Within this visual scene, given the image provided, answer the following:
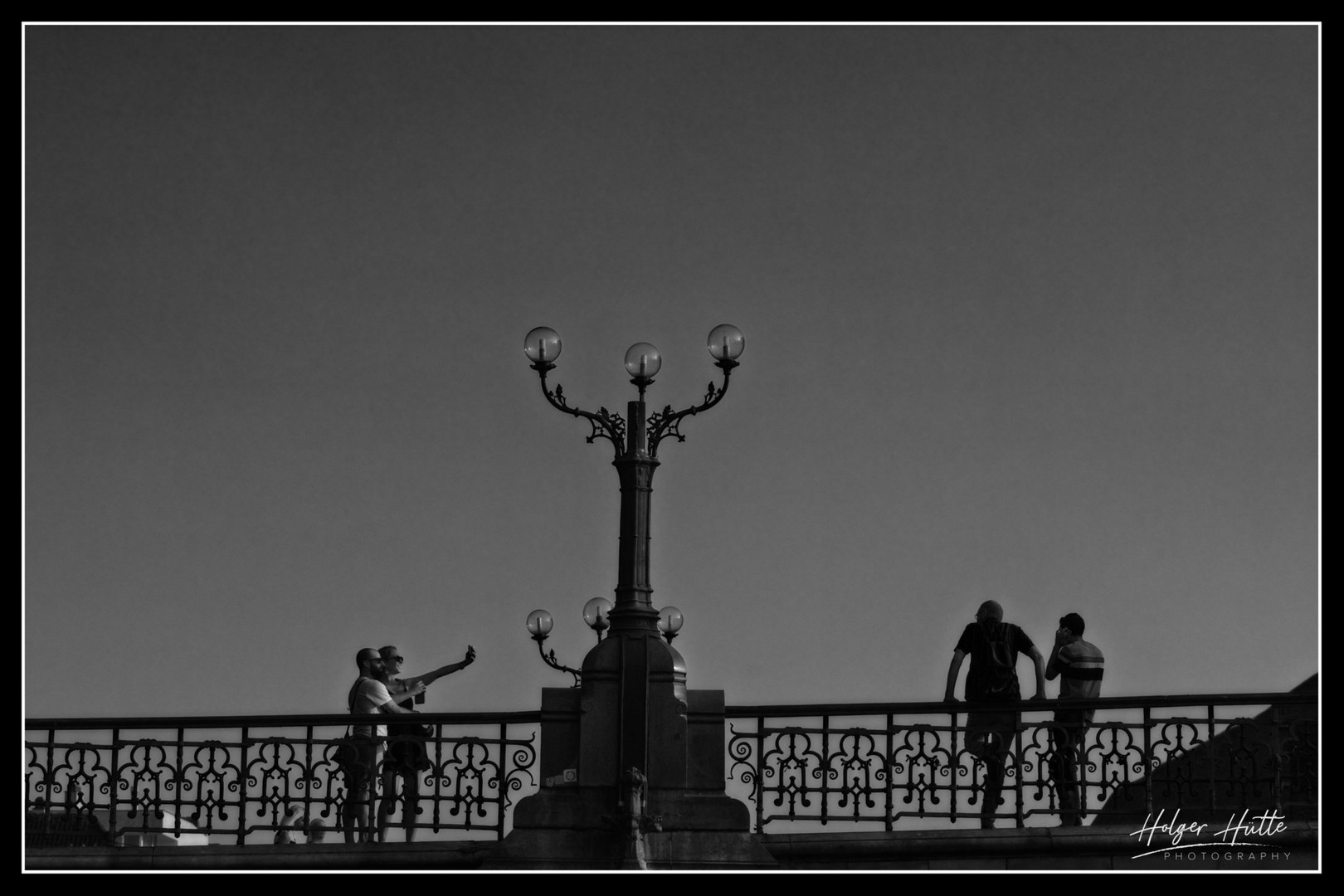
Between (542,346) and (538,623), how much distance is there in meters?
9.00

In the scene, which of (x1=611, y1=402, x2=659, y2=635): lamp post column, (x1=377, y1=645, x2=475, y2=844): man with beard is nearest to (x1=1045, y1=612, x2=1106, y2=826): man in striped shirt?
(x1=611, y1=402, x2=659, y2=635): lamp post column

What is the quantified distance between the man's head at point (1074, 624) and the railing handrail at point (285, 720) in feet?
14.2

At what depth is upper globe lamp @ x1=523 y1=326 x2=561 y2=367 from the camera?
53.6 feet

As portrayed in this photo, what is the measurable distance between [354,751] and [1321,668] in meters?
8.21

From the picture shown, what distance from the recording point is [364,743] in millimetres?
16516

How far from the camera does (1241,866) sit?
14984 millimetres

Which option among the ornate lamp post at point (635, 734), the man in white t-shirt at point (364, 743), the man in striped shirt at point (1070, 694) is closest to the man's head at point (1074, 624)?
the man in striped shirt at point (1070, 694)

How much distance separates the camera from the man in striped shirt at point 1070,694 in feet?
52.4

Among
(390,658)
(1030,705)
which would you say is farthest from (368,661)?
(1030,705)

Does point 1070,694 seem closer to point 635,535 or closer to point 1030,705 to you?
point 1030,705

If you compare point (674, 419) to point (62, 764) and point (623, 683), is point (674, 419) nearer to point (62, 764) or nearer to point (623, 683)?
point (623, 683)

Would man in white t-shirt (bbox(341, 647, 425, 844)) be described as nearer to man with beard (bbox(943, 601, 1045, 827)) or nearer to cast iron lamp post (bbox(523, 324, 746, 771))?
cast iron lamp post (bbox(523, 324, 746, 771))

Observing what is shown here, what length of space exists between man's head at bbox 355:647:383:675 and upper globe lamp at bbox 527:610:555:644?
25.8 feet

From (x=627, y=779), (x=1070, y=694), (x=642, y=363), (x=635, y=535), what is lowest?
(x=627, y=779)
